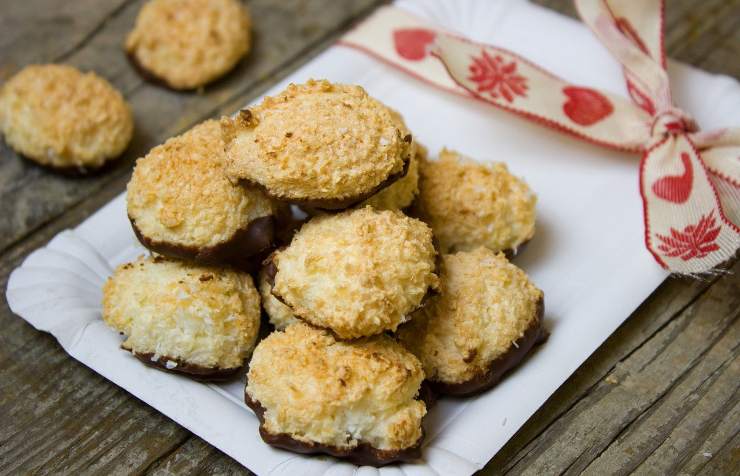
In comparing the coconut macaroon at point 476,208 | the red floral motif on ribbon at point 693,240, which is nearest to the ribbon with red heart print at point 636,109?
the red floral motif on ribbon at point 693,240

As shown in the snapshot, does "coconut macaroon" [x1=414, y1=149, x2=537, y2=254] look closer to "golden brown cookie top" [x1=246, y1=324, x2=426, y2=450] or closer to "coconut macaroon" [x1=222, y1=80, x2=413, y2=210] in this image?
"coconut macaroon" [x1=222, y1=80, x2=413, y2=210]

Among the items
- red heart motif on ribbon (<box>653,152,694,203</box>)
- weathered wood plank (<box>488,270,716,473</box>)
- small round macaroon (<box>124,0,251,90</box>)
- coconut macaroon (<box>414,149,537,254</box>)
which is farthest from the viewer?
small round macaroon (<box>124,0,251,90</box>)

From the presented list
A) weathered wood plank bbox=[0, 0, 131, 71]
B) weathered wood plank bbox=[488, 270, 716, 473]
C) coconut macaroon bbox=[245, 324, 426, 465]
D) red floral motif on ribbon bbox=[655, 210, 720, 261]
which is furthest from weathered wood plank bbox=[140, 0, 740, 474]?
weathered wood plank bbox=[0, 0, 131, 71]

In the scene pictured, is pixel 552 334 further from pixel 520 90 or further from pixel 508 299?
pixel 520 90

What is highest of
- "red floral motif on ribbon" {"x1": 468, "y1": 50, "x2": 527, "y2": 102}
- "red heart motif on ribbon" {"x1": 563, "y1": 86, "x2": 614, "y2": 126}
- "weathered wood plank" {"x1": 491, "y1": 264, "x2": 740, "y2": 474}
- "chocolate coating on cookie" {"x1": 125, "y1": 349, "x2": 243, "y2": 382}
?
"red heart motif on ribbon" {"x1": 563, "y1": 86, "x2": 614, "y2": 126}

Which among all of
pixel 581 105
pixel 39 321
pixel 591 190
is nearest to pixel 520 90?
pixel 581 105

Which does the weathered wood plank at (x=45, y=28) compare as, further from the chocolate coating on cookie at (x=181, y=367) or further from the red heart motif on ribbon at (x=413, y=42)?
the chocolate coating on cookie at (x=181, y=367)
